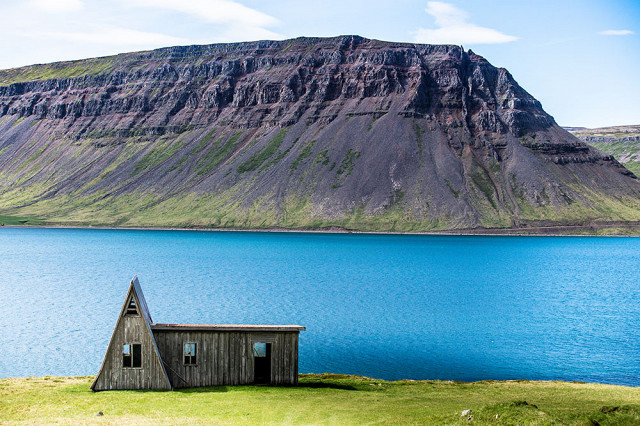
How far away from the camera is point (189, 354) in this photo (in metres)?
36.4

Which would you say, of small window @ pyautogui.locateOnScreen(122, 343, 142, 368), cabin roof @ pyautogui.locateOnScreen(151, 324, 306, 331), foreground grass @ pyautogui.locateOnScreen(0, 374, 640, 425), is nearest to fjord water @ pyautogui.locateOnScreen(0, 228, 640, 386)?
foreground grass @ pyautogui.locateOnScreen(0, 374, 640, 425)

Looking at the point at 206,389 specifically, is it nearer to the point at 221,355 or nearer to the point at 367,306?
the point at 221,355

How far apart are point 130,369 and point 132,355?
0.84 metres

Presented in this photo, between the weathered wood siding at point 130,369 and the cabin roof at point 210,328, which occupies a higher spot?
the cabin roof at point 210,328

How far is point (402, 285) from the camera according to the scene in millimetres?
96000

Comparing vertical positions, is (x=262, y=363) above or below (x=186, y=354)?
below

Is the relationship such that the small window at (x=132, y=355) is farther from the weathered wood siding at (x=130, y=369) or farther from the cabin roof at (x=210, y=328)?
the cabin roof at (x=210, y=328)

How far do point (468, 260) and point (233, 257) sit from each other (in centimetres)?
5506

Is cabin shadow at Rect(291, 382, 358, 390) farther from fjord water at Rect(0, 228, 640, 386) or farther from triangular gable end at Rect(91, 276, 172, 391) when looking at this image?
triangular gable end at Rect(91, 276, 172, 391)

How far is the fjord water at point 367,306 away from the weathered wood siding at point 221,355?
10212 millimetres

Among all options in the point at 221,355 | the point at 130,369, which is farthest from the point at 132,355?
the point at 221,355

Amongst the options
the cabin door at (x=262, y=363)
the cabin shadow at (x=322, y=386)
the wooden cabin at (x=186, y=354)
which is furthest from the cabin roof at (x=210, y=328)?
Result: the cabin shadow at (x=322, y=386)

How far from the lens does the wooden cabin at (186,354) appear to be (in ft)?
116

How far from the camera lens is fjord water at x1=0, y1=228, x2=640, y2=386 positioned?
49.7 m
